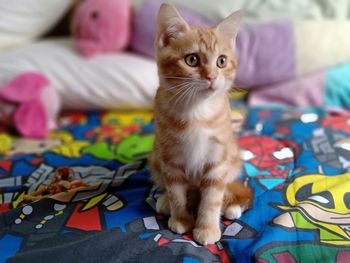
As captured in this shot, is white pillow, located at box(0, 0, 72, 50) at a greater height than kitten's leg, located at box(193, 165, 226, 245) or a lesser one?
greater

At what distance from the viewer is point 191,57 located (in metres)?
0.88

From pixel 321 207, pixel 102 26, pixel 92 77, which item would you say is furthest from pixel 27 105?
pixel 321 207

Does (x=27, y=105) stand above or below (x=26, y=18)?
below

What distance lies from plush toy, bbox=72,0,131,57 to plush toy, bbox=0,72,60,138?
25 centimetres

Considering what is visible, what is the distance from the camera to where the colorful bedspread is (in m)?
0.87

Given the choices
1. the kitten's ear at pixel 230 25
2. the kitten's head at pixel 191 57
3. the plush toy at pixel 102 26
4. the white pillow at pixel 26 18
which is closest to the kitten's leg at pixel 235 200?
the kitten's head at pixel 191 57

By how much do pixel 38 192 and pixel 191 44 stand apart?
0.57 meters

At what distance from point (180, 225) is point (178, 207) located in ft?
0.14

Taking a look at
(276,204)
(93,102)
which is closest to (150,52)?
(93,102)

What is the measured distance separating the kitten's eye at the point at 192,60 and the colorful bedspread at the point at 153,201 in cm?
37

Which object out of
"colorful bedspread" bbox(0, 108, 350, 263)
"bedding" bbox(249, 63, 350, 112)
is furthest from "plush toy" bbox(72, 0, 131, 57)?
"bedding" bbox(249, 63, 350, 112)

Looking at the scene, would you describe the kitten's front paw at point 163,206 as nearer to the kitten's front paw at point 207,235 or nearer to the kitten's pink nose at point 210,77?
the kitten's front paw at point 207,235

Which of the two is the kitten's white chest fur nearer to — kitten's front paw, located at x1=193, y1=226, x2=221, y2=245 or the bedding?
kitten's front paw, located at x1=193, y1=226, x2=221, y2=245

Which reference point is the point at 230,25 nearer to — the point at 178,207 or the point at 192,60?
the point at 192,60
